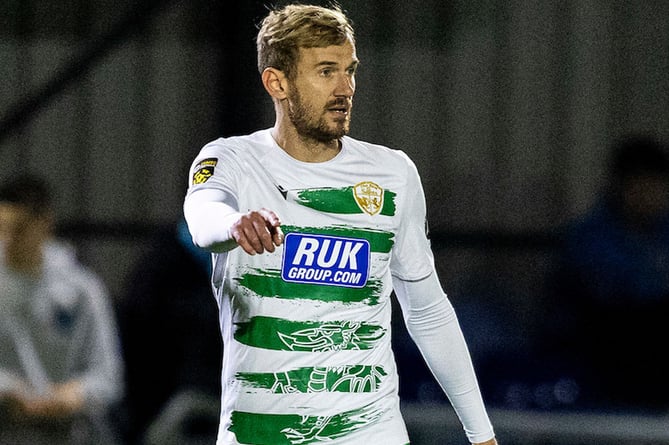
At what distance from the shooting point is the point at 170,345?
5.46 m

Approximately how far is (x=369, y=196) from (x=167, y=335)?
2.60m

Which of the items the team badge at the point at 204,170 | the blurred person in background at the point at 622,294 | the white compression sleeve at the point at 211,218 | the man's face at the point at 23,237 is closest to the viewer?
the white compression sleeve at the point at 211,218

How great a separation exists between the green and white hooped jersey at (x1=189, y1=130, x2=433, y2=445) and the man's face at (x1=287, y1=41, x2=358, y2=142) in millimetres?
87

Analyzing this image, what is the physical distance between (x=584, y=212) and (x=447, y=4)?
3.49ft

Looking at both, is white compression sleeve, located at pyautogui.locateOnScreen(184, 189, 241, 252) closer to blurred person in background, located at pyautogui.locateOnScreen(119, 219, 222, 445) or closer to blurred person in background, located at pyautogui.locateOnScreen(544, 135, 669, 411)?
blurred person in background, located at pyautogui.locateOnScreen(119, 219, 222, 445)

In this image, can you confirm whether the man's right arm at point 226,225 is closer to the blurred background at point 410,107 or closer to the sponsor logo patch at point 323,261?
the sponsor logo patch at point 323,261

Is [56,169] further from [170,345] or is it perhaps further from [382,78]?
[382,78]

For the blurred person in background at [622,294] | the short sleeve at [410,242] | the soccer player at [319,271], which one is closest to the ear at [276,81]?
the soccer player at [319,271]

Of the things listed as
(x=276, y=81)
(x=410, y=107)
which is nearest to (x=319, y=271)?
(x=276, y=81)

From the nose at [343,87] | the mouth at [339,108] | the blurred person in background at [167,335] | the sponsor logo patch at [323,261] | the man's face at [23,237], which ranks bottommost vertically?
the blurred person in background at [167,335]

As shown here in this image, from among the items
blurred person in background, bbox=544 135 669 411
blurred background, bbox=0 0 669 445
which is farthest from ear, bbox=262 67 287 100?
blurred background, bbox=0 0 669 445

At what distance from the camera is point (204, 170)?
2.89 meters

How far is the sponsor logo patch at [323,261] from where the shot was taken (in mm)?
2896

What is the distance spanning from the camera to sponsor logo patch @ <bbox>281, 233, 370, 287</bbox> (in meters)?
2.90
